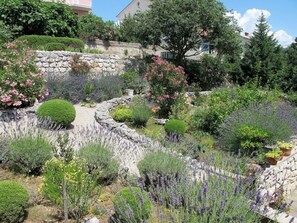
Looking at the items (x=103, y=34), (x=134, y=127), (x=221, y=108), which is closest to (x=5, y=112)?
(x=134, y=127)

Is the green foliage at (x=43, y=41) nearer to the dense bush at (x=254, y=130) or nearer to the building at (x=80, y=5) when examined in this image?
the dense bush at (x=254, y=130)

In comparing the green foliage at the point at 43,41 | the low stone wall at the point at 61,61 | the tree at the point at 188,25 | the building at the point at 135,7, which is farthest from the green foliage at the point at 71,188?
the building at the point at 135,7

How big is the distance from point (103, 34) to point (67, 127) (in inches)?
479

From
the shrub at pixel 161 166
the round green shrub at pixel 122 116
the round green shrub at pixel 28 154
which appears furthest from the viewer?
the round green shrub at pixel 122 116

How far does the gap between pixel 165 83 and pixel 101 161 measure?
5.88 meters

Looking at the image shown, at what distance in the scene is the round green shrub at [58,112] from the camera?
736cm

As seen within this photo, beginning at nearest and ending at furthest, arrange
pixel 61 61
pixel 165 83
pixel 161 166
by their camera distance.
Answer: pixel 161 166 → pixel 165 83 → pixel 61 61

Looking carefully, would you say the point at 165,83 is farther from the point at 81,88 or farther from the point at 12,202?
the point at 12,202

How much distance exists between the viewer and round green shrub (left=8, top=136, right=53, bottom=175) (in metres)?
4.44

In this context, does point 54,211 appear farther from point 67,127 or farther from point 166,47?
point 166,47

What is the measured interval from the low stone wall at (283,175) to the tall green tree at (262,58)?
12415 mm

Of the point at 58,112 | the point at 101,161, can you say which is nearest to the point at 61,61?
the point at 58,112

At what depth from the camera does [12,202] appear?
3.12 m

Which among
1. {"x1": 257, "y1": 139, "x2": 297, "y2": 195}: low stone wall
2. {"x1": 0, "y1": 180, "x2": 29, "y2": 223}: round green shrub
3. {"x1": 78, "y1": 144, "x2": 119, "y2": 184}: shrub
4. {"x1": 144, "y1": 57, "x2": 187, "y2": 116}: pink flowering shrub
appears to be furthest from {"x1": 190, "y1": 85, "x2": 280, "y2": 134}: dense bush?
{"x1": 0, "y1": 180, "x2": 29, "y2": 223}: round green shrub
